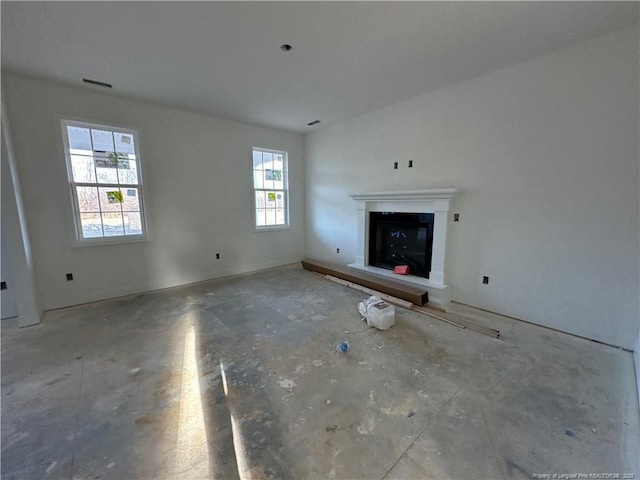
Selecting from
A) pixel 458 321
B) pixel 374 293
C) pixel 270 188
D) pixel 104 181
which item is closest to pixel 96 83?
pixel 104 181

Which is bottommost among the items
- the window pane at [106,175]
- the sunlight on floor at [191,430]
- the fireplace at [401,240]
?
the sunlight on floor at [191,430]

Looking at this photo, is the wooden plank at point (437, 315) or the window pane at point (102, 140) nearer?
the wooden plank at point (437, 315)

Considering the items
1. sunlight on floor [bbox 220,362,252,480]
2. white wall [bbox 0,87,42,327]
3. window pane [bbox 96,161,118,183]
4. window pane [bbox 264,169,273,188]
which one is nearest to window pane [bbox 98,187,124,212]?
window pane [bbox 96,161,118,183]

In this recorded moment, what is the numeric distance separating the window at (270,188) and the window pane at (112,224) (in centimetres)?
217

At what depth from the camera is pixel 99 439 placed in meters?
1.51

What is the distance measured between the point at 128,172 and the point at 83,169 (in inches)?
19.1

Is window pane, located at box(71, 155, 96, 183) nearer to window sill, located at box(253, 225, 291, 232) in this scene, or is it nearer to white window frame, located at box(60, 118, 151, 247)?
white window frame, located at box(60, 118, 151, 247)

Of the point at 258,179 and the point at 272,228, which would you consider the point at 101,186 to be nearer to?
the point at 258,179

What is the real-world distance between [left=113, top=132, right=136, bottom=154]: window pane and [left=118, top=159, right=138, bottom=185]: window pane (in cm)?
15

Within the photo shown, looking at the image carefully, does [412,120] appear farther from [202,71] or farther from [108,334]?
[108,334]

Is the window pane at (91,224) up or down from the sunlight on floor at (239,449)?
up

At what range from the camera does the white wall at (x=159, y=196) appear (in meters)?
3.15

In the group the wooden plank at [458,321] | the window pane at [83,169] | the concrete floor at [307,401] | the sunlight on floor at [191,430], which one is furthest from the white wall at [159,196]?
the wooden plank at [458,321]

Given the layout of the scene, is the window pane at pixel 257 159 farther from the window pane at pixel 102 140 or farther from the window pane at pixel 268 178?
the window pane at pixel 102 140
